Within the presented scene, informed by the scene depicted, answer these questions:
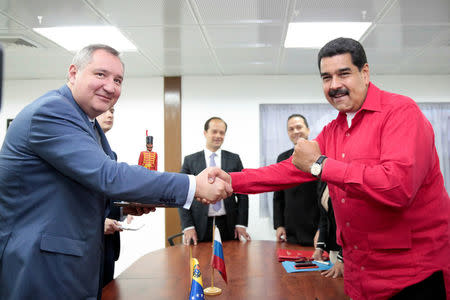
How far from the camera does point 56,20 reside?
379 cm

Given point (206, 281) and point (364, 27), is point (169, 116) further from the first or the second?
point (206, 281)

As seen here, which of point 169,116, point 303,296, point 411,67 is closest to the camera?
point 303,296

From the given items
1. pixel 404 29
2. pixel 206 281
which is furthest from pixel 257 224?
pixel 206 281

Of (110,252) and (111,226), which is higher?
(111,226)

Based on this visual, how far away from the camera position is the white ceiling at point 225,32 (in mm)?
3477

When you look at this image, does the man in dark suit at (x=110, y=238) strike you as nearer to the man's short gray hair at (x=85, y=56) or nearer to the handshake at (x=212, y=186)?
the handshake at (x=212, y=186)

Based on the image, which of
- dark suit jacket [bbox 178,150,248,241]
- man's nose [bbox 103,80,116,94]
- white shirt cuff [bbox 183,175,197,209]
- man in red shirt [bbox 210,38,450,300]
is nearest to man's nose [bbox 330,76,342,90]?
man in red shirt [bbox 210,38,450,300]

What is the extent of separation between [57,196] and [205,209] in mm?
2572

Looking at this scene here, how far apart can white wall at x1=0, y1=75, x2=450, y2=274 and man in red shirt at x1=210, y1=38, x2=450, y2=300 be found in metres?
4.35

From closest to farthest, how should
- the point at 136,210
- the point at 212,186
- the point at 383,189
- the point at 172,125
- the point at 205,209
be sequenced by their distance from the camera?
the point at 383,189 < the point at 212,186 < the point at 136,210 < the point at 205,209 < the point at 172,125

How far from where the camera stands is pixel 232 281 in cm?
198

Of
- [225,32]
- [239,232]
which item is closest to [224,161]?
[239,232]

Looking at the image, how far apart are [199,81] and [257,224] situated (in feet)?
8.46

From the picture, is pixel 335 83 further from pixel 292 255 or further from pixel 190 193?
pixel 292 255
